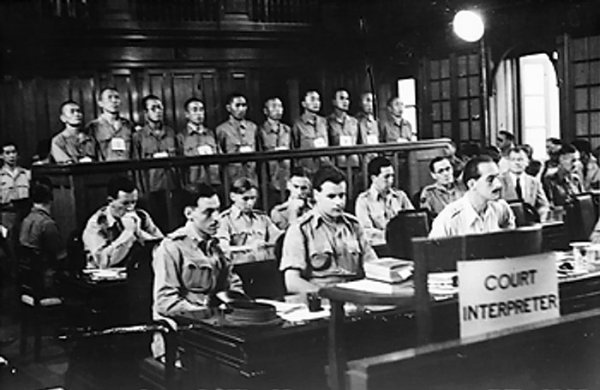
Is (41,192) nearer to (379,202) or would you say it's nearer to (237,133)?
(379,202)

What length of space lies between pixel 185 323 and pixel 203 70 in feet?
16.5

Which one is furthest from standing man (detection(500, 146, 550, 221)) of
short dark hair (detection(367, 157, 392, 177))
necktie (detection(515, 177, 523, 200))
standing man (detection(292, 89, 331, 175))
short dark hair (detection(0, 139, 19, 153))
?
short dark hair (detection(0, 139, 19, 153))

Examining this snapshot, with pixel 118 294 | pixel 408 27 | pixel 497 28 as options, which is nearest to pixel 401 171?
pixel 408 27

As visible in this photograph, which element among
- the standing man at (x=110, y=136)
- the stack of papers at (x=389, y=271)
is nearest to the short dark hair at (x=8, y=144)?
the standing man at (x=110, y=136)

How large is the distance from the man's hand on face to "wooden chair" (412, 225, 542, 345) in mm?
2286

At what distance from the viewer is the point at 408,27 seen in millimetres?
4625

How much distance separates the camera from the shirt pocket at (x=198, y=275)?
2.79m

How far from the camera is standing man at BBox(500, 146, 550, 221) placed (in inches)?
158

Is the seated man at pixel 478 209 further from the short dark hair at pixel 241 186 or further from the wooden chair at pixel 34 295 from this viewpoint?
the wooden chair at pixel 34 295

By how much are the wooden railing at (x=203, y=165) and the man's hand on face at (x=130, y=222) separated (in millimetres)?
366

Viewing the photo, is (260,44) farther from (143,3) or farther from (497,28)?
(497,28)

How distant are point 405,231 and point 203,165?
140 cm

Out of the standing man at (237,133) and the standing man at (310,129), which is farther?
the standing man at (310,129)

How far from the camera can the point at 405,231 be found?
3416mm
